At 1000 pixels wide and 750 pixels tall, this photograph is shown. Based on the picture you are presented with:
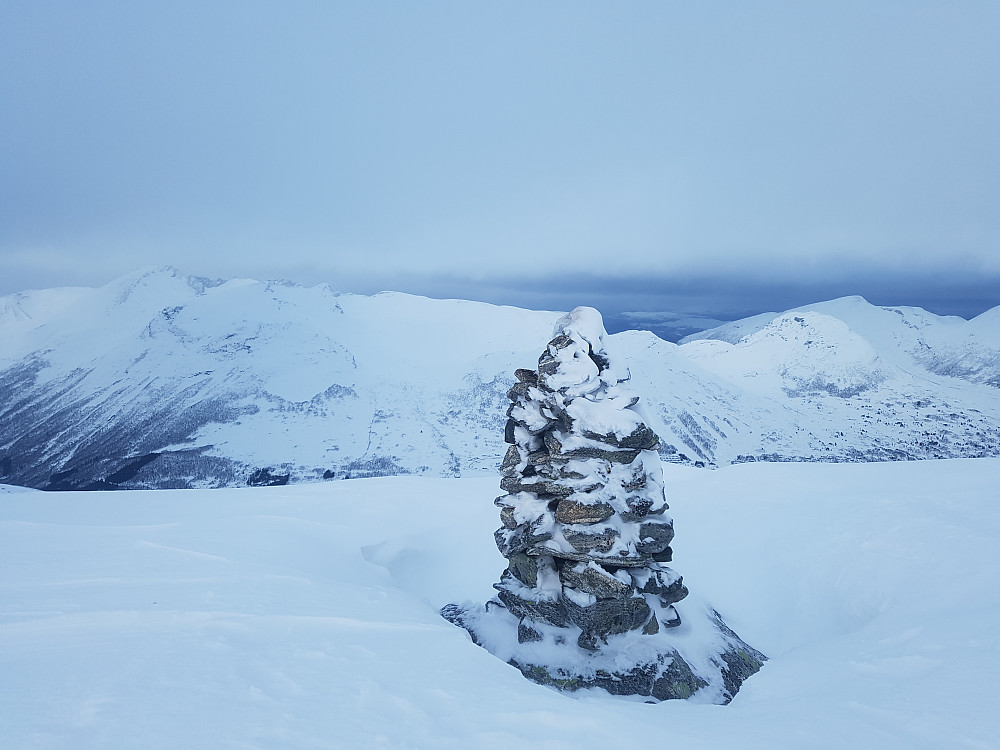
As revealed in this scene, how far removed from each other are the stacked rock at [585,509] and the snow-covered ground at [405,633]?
290cm

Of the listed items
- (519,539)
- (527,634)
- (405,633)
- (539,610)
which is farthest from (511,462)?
(405,633)

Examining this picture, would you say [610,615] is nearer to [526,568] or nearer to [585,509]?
[526,568]

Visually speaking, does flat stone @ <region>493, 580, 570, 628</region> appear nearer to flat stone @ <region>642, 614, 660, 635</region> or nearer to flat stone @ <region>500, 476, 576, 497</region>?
flat stone @ <region>642, 614, 660, 635</region>

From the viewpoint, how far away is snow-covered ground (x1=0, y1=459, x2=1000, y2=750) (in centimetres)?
619

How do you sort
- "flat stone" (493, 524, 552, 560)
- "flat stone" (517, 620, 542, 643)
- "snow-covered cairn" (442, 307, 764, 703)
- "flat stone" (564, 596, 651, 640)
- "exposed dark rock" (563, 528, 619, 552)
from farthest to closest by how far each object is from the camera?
"flat stone" (493, 524, 552, 560), "flat stone" (517, 620, 542, 643), "exposed dark rock" (563, 528, 619, 552), "flat stone" (564, 596, 651, 640), "snow-covered cairn" (442, 307, 764, 703)

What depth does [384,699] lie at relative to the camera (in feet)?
22.8

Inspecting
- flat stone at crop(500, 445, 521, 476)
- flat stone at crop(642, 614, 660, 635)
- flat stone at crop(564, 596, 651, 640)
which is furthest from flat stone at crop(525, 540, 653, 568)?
flat stone at crop(500, 445, 521, 476)

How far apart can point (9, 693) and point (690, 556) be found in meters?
23.1

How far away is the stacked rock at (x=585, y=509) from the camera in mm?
15406

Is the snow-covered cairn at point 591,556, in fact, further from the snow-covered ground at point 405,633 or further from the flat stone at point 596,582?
the snow-covered ground at point 405,633

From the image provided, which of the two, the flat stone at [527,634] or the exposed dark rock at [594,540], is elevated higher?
the exposed dark rock at [594,540]

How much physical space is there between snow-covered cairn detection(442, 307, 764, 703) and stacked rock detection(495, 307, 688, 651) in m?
0.04

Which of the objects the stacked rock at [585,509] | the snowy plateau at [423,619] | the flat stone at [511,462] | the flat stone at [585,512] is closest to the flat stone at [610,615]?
the stacked rock at [585,509]

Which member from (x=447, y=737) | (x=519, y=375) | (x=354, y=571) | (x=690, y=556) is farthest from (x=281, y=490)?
(x=447, y=737)
